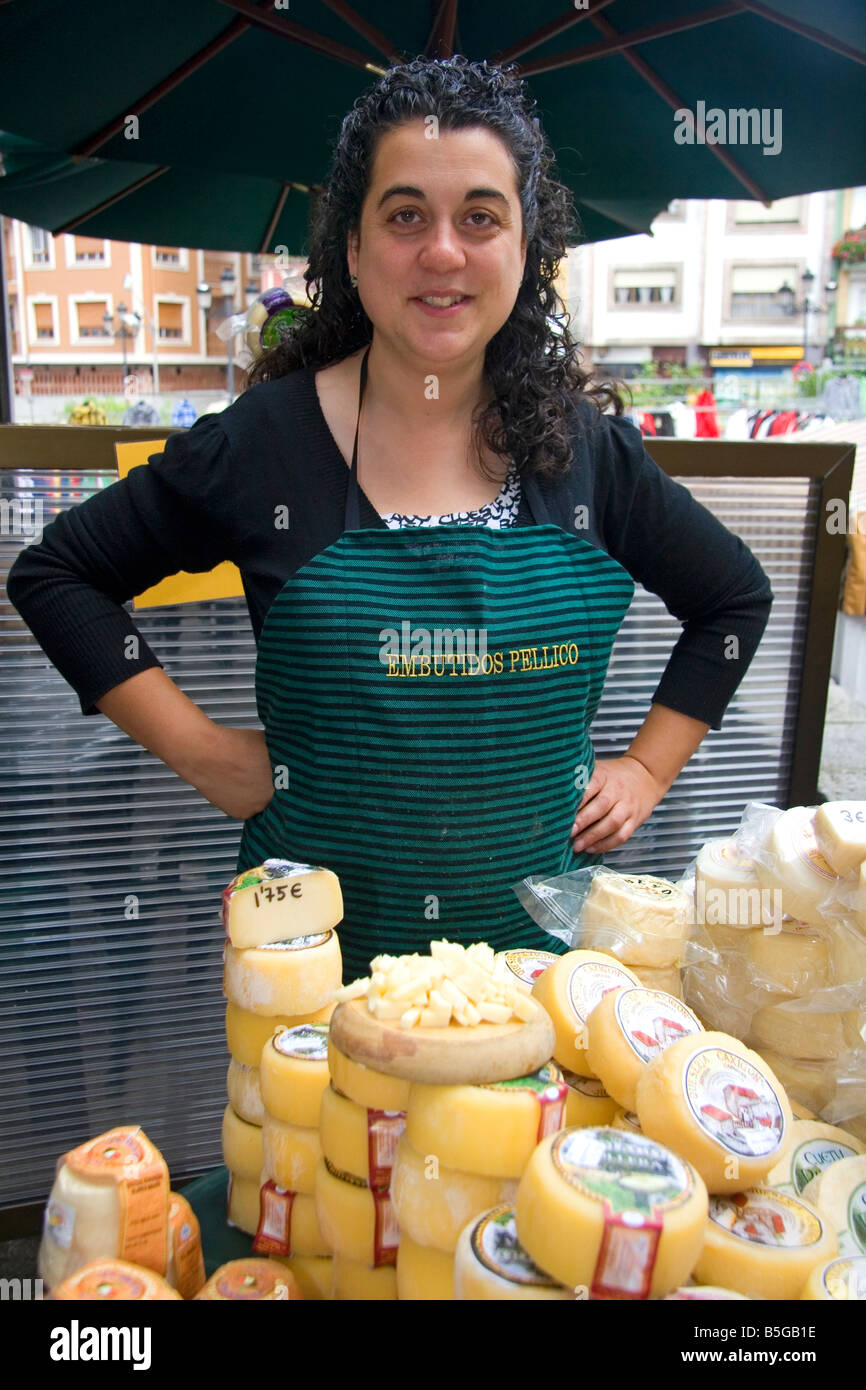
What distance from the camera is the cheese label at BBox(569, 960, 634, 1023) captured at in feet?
3.18

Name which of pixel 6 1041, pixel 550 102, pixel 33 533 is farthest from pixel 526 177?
pixel 550 102

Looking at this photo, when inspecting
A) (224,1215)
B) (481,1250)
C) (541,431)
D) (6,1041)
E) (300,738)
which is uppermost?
(541,431)

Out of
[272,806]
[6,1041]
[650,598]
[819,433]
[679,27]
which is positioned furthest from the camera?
[819,433]

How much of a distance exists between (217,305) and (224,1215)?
132ft

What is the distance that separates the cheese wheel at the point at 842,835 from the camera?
41.1 inches

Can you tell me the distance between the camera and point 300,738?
4.78 feet

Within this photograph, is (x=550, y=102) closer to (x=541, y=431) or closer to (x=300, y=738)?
(x=541, y=431)

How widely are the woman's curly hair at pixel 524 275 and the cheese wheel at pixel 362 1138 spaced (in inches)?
38.0

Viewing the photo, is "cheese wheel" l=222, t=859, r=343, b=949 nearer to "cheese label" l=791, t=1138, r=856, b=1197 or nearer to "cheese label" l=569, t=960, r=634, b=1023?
"cheese label" l=569, t=960, r=634, b=1023

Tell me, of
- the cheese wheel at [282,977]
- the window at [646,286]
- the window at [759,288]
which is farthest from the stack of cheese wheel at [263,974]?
the window at [759,288]

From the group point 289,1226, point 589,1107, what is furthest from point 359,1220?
point 589,1107

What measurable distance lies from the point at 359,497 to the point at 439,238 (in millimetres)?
346

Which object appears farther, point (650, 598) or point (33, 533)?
point (650, 598)

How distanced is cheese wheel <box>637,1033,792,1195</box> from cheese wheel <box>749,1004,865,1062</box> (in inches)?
8.0
